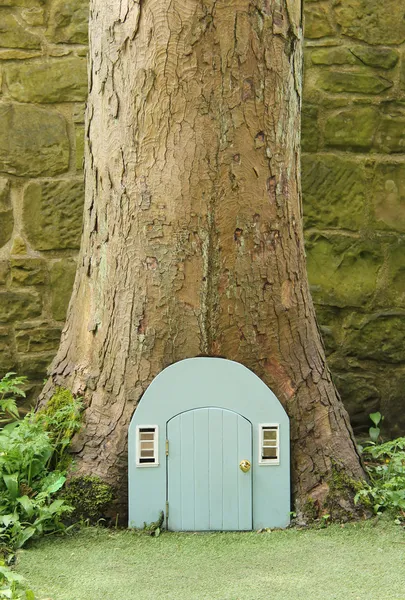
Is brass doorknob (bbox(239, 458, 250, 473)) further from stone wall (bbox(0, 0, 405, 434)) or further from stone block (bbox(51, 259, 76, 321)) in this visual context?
stone block (bbox(51, 259, 76, 321))

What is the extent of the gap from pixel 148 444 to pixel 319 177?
1824mm

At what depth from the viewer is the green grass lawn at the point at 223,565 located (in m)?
2.37

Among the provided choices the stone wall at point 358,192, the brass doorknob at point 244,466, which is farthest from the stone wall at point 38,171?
the brass doorknob at point 244,466

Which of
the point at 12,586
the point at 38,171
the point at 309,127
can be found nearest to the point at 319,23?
the point at 309,127

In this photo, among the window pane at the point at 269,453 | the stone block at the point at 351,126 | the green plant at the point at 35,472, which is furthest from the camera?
the stone block at the point at 351,126

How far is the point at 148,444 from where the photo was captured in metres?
2.91

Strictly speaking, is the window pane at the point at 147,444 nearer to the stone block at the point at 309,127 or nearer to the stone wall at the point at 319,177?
the stone wall at the point at 319,177

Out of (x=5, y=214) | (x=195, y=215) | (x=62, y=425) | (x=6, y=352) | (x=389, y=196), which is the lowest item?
(x=62, y=425)

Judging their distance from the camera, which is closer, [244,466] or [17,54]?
[244,466]

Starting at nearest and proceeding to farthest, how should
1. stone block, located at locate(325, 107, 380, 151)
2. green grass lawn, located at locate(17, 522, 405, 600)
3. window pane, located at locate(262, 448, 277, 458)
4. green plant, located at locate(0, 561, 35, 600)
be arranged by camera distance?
green plant, located at locate(0, 561, 35, 600) → green grass lawn, located at locate(17, 522, 405, 600) → window pane, located at locate(262, 448, 277, 458) → stone block, located at locate(325, 107, 380, 151)

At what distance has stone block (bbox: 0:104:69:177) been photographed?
4047 mm

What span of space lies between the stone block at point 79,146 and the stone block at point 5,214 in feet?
1.18

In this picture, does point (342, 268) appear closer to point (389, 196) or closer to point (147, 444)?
point (389, 196)

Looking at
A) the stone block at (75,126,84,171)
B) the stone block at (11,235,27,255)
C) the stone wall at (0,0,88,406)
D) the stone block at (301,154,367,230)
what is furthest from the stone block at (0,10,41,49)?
the stone block at (301,154,367,230)
